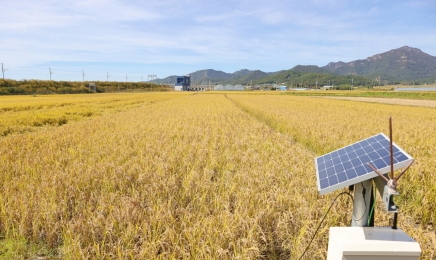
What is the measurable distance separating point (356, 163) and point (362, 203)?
400mm

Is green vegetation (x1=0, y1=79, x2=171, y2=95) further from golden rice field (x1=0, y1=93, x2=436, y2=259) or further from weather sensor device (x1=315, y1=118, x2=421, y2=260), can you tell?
weather sensor device (x1=315, y1=118, x2=421, y2=260)

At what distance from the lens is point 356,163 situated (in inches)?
108

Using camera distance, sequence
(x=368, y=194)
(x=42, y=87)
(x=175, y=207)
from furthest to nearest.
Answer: (x=42, y=87) < (x=175, y=207) < (x=368, y=194)

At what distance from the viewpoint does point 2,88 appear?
203 feet

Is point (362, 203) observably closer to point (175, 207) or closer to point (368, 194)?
point (368, 194)

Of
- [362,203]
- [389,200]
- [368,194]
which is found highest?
[389,200]

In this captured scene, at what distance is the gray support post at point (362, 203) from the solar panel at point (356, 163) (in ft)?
0.61

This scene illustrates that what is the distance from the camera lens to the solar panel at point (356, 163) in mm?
2367

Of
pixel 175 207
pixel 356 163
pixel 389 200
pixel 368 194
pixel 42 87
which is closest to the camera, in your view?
pixel 389 200

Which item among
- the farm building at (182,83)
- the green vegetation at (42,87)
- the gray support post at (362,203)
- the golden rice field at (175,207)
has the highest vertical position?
the farm building at (182,83)

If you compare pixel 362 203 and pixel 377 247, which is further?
pixel 362 203

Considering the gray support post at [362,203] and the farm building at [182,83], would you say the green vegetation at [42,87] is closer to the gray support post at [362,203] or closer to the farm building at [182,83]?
the farm building at [182,83]

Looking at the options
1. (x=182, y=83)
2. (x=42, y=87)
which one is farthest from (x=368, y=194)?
(x=182, y=83)

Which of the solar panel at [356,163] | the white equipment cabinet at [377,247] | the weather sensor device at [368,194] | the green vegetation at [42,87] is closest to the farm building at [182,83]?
the green vegetation at [42,87]
